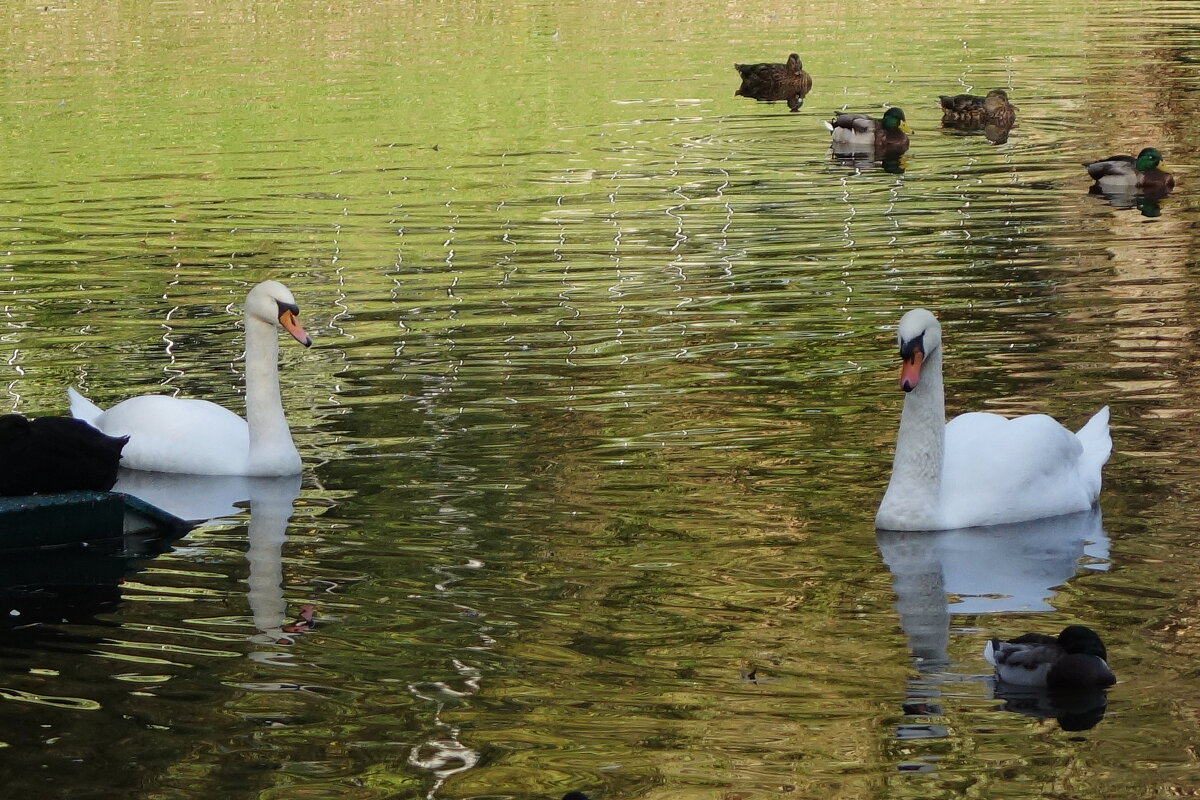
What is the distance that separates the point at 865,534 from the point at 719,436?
1.86 m

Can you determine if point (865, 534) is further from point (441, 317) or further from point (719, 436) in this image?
point (441, 317)

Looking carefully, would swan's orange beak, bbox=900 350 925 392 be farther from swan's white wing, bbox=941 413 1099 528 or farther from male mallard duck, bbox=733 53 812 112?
male mallard duck, bbox=733 53 812 112

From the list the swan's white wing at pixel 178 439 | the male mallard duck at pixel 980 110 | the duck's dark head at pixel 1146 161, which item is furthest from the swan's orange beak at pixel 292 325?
the male mallard duck at pixel 980 110

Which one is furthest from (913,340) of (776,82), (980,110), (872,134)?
(776,82)

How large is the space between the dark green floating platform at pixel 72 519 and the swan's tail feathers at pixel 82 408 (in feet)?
5.40

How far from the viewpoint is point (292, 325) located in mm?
11047

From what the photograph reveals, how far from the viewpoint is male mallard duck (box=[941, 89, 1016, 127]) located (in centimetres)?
2386

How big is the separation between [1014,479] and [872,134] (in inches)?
533

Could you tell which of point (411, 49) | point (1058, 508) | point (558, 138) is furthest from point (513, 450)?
point (411, 49)

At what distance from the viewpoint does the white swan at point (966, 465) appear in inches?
372

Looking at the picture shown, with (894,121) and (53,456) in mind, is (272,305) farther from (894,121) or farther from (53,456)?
(894,121)

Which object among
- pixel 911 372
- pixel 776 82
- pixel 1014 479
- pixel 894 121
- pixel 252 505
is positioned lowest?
pixel 252 505

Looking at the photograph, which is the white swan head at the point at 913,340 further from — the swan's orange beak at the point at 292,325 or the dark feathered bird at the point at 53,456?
the dark feathered bird at the point at 53,456

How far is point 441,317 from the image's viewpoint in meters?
14.9
